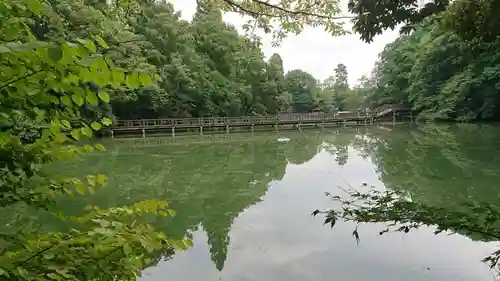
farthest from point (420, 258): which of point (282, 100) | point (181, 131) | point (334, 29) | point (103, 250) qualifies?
point (282, 100)

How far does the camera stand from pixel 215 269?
17.0 ft

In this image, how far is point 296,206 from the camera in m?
8.12

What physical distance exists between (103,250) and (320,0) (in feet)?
6.54

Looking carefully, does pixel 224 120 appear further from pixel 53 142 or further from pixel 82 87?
pixel 82 87

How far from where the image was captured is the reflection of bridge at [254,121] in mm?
31078

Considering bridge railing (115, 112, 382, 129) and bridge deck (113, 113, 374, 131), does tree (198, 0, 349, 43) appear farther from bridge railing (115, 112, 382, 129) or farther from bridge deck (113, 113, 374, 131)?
bridge deck (113, 113, 374, 131)

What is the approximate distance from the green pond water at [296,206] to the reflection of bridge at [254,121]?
14341 millimetres

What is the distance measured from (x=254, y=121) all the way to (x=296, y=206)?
27.7 m

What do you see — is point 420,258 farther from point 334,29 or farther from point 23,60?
point 23,60

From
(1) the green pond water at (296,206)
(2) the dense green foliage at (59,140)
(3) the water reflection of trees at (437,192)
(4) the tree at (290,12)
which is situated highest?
(4) the tree at (290,12)

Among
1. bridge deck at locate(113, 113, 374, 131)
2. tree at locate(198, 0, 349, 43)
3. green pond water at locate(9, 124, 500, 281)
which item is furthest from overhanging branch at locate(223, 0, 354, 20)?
bridge deck at locate(113, 113, 374, 131)

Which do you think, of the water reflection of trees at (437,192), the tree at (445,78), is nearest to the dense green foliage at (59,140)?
Result: the water reflection of trees at (437,192)

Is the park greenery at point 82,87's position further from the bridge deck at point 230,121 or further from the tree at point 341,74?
the tree at point 341,74

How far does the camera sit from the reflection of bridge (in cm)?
3108
